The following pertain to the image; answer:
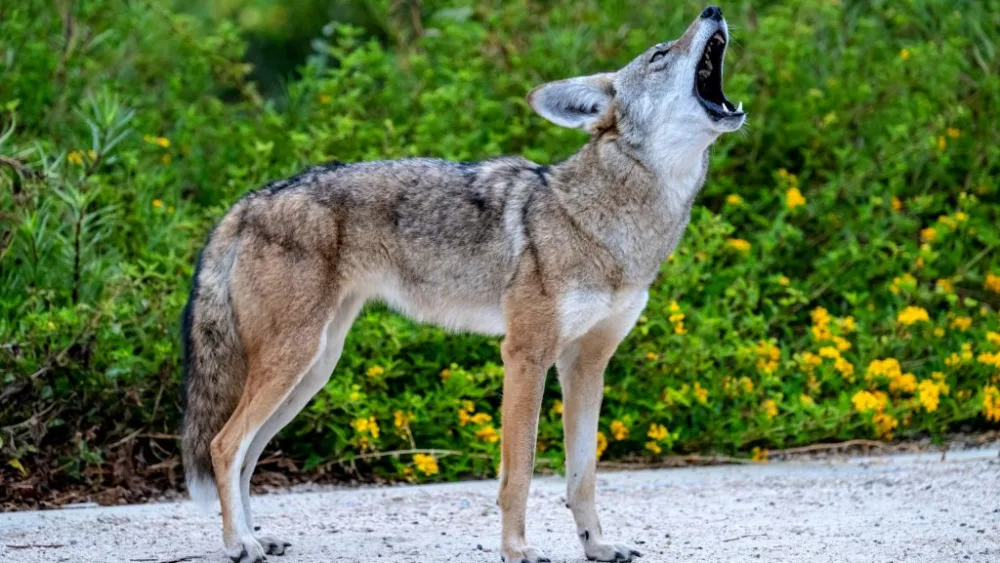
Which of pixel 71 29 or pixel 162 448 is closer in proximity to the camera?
pixel 162 448

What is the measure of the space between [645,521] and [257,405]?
1.73m

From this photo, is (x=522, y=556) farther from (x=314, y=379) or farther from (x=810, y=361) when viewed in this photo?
(x=810, y=361)

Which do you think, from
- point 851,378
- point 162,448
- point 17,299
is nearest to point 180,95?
point 17,299

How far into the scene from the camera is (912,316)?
7.64 metres

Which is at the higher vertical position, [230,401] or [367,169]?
[367,169]

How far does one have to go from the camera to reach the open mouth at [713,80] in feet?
17.3

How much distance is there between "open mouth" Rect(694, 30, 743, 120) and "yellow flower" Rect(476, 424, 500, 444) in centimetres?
211

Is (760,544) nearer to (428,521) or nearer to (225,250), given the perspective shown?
(428,521)

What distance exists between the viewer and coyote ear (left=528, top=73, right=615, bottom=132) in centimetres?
556

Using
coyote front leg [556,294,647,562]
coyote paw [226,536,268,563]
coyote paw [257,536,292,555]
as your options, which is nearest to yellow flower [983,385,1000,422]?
coyote front leg [556,294,647,562]

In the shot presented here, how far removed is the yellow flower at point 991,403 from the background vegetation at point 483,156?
2 centimetres

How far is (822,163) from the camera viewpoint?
9.18 m

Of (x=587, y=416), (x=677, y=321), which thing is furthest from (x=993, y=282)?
(x=587, y=416)

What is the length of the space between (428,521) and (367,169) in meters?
1.49
